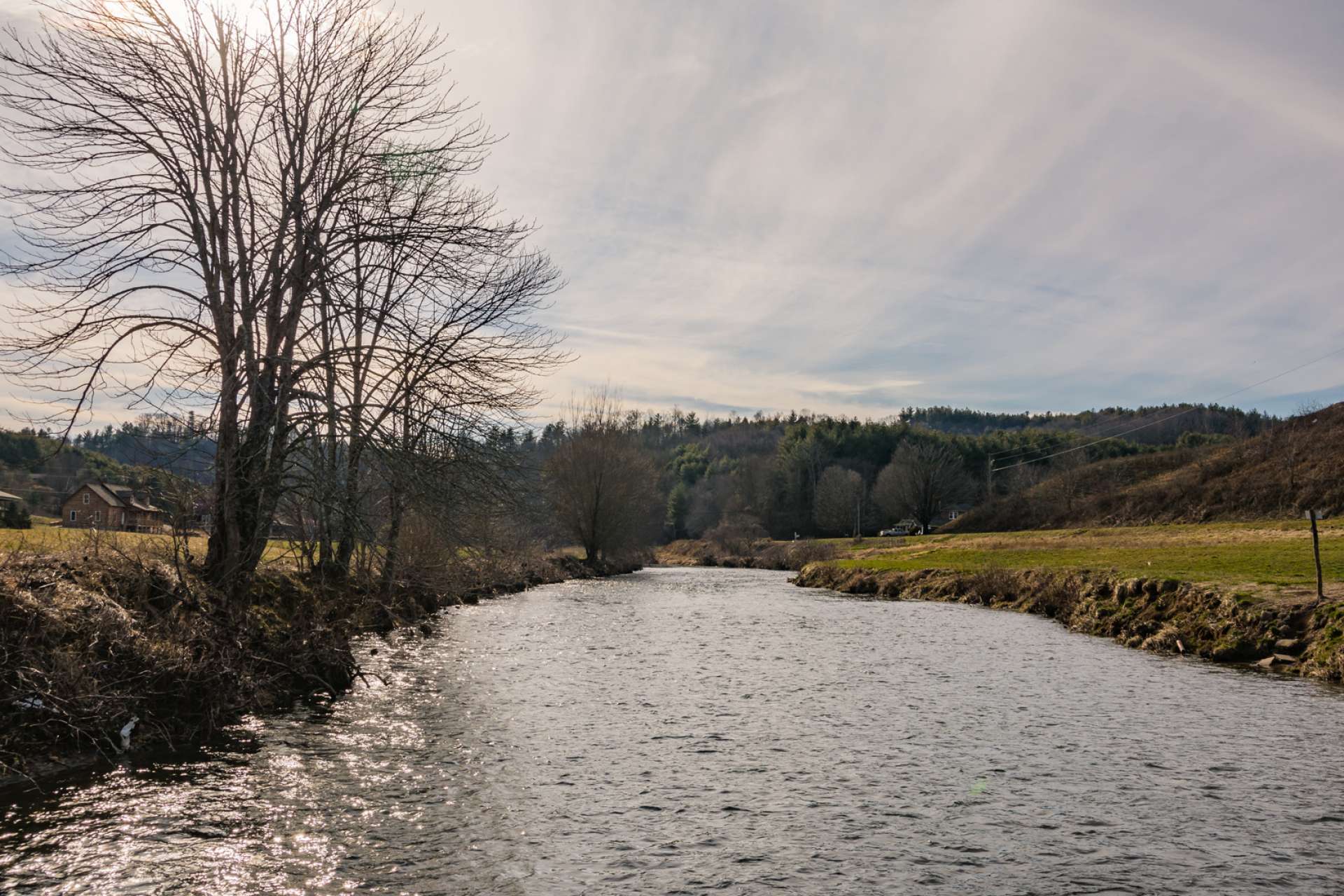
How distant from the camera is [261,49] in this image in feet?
51.6

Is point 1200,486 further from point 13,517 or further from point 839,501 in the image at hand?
point 13,517

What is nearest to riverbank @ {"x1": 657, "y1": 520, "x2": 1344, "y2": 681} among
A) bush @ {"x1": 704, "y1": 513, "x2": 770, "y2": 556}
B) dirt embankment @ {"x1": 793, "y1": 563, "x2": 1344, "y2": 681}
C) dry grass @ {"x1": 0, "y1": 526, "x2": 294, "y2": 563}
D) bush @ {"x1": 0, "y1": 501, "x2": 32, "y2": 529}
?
dirt embankment @ {"x1": 793, "y1": 563, "x2": 1344, "y2": 681}

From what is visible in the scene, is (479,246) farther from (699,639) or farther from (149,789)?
(699,639)

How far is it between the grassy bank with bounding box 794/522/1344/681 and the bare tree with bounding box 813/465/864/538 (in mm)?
55610

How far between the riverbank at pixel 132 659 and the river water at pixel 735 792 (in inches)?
29.5

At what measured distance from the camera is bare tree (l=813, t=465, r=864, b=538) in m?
112

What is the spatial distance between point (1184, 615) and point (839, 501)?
9024 centimetres

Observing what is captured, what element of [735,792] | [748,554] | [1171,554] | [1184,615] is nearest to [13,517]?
[735,792]

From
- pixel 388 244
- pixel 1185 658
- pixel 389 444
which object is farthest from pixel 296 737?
pixel 1185 658

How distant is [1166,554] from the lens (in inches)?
1342

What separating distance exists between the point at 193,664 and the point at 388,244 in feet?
27.3

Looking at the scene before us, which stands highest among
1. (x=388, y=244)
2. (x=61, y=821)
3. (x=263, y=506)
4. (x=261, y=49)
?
(x=261, y=49)

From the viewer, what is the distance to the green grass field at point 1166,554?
2461cm

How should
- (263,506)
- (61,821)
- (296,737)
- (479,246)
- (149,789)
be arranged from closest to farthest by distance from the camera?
(61,821) → (149,789) → (296,737) → (263,506) → (479,246)
